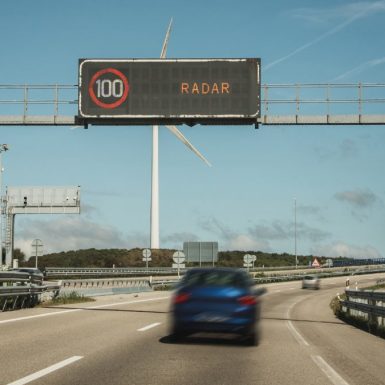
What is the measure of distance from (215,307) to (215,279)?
63 cm

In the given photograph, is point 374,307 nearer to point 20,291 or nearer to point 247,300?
point 247,300

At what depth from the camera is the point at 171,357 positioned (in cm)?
1042

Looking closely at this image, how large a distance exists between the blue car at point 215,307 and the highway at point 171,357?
0.37 m

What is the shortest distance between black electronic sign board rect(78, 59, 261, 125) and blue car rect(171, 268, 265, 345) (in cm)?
885

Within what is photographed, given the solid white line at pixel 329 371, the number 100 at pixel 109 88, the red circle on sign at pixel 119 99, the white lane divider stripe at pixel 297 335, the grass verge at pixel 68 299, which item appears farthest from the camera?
the grass verge at pixel 68 299

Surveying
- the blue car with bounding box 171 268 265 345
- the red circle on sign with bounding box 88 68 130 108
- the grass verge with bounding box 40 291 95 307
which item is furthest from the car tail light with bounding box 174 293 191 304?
the grass verge with bounding box 40 291 95 307

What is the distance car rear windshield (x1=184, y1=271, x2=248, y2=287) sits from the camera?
12.3 metres

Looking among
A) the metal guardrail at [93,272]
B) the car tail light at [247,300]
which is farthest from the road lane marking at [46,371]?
the metal guardrail at [93,272]

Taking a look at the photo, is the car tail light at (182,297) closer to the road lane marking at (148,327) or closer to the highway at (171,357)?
the highway at (171,357)

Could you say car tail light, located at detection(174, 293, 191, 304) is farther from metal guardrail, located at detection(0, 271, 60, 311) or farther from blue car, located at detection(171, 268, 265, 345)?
metal guardrail, located at detection(0, 271, 60, 311)

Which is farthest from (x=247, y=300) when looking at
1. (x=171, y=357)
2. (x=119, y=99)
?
(x=119, y=99)

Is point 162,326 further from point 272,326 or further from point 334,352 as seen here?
point 334,352

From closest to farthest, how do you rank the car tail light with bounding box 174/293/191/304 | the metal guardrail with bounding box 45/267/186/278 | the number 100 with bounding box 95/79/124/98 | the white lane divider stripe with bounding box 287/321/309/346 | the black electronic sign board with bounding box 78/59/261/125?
the car tail light with bounding box 174/293/191/304 → the white lane divider stripe with bounding box 287/321/309/346 → the black electronic sign board with bounding box 78/59/261/125 → the number 100 with bounding box 95/79/124/98 → the metal guardrail with bounding box 45/267/186/278

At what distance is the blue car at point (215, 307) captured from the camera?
1197 centimetres
